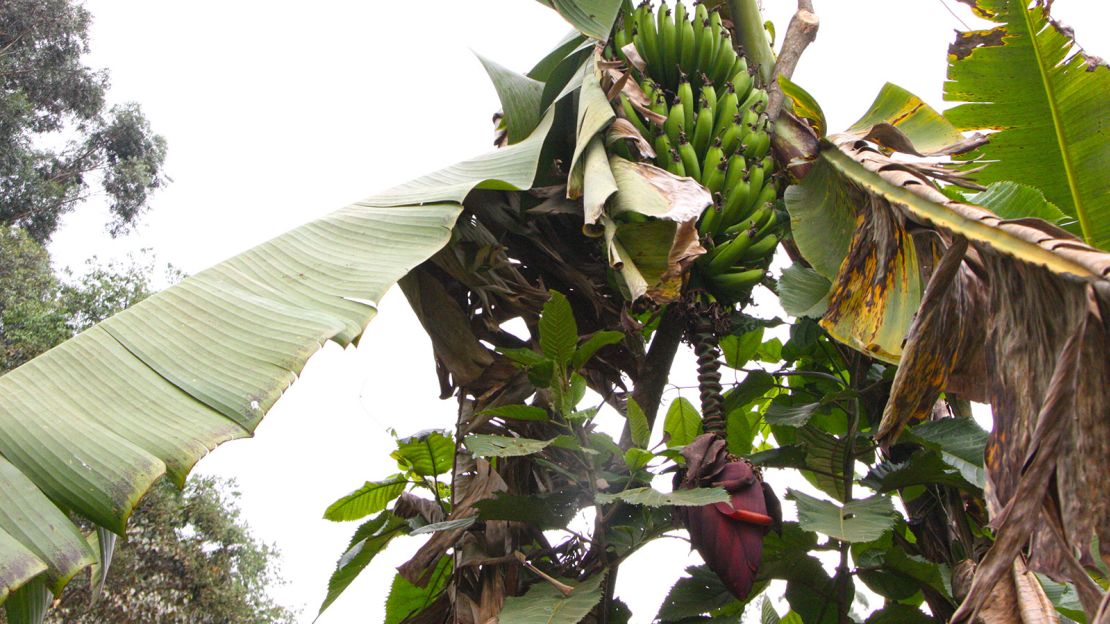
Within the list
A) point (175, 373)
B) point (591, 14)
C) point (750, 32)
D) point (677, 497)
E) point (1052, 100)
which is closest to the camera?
point (175, 373)

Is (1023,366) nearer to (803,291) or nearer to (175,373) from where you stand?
(803,291)

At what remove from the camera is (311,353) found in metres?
1.06

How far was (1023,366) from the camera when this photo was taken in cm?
95

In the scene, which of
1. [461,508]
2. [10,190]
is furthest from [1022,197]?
[10,190]

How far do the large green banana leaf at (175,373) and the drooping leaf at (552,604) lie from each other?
1.62 feet

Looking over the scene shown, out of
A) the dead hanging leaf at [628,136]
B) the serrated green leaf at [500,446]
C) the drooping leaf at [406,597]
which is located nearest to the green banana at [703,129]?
the dead hanging leaf at [628,136]

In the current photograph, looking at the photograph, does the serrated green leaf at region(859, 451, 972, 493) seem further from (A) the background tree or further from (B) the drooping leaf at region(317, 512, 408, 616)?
(A) the background tree

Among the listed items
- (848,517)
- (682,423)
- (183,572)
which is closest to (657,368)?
(682,423)

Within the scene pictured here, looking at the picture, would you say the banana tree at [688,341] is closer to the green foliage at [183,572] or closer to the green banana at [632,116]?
the green banana at [632,116]

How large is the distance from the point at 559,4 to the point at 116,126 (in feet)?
37.7

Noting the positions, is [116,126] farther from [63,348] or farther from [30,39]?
[63,348]

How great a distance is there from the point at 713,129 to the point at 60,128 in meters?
11.9

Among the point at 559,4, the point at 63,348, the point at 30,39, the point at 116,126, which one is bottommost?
the point at 116,126

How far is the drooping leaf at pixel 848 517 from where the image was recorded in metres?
1.30
